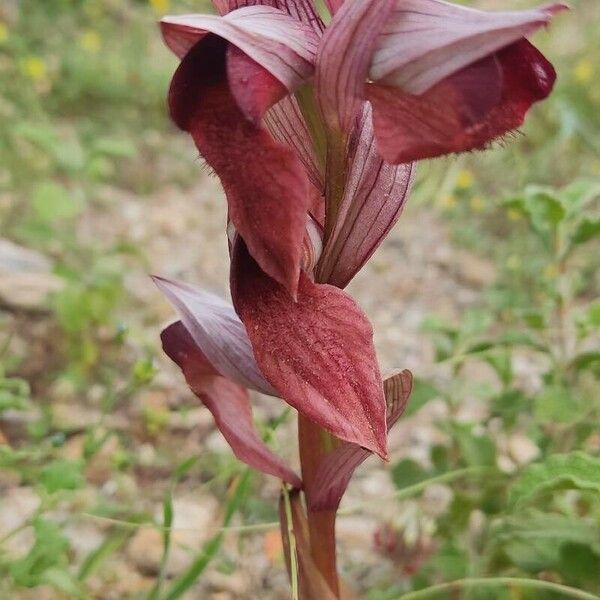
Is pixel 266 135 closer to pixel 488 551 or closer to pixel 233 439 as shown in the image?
pixel 233 439

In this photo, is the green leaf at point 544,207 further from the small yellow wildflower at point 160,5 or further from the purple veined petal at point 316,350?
the small yellow wildflower at point 160,5

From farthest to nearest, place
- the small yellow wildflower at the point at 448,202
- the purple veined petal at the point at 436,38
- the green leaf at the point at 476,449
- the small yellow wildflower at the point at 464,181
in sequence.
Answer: the small yellow wildflower at the point at 464,181 → the small yellow wildflower at the point at 448,202 → the green leaf at the point at 476,449 → the purple veined petal at the point at 436,38

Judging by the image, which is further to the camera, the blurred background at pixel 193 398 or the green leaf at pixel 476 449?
the green leaf at pixel 476 449

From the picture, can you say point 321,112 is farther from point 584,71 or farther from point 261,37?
point 584,71

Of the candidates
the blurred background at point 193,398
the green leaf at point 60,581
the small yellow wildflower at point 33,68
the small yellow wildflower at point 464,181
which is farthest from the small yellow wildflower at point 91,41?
the green leaf at point 60,581

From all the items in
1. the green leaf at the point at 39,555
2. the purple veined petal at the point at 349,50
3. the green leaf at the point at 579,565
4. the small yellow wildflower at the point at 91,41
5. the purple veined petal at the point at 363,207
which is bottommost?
the green leaf at the point at 579,565

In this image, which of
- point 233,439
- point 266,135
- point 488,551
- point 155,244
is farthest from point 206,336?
point 155,244

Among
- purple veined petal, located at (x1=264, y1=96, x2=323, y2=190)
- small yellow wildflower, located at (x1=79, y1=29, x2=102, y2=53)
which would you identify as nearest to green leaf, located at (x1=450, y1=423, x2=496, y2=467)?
purple veined petal, located at (x1=264, y1=96, x2=323, y2=190)

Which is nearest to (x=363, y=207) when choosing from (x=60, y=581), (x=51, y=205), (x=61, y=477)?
(x=61, y=477)
